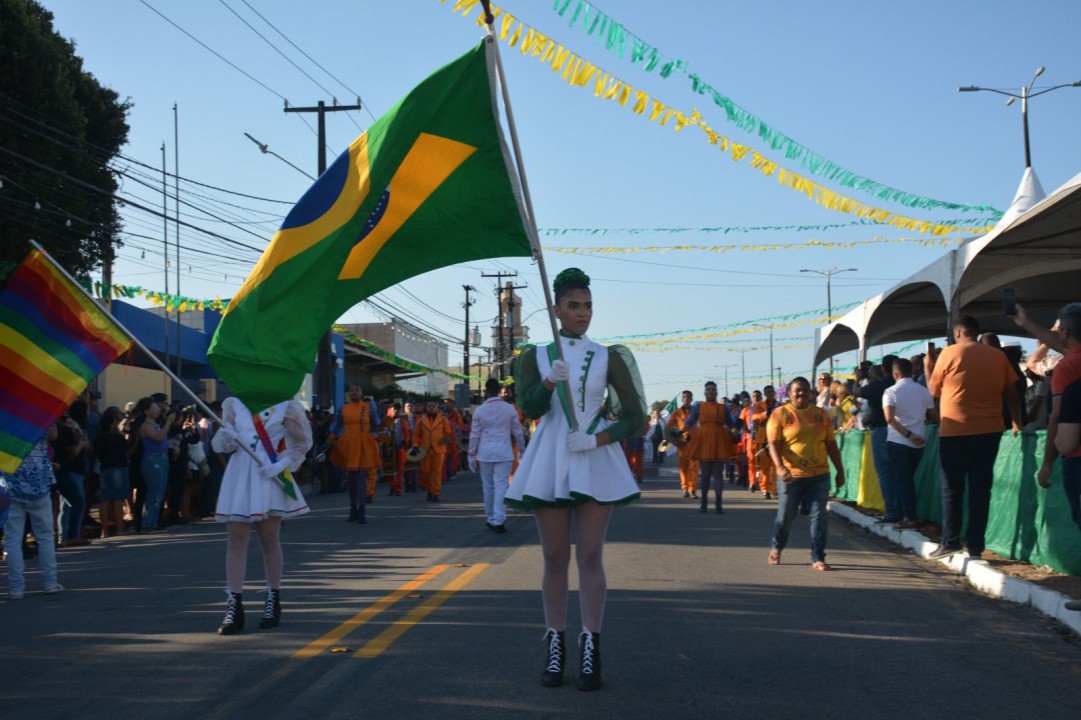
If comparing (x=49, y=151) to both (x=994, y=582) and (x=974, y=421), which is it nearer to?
(x=974, y=421)

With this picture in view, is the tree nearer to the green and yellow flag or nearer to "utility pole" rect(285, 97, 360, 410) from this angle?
"utility pole" rect(285, 97, 360, 410)

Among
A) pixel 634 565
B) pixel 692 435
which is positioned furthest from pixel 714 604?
pixel 692 435

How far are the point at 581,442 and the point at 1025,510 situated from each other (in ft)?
19.8

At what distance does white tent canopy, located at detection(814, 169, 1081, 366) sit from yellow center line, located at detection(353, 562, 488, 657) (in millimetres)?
7558

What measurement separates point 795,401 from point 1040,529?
2.42 metres

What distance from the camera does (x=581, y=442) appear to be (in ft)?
18.6

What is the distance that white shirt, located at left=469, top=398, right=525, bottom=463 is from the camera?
14859mm

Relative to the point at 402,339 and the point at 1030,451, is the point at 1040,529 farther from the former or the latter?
the point at 402,339

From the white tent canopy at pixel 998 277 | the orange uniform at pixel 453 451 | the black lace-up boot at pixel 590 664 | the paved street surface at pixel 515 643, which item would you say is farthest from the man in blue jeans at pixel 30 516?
the orange uniform at pixel 453 451

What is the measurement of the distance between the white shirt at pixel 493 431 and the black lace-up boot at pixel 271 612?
282 inches

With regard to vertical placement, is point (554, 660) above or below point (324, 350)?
below

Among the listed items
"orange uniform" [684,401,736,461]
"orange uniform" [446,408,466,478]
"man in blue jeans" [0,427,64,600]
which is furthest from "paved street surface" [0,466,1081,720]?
"orange uniform" [446,408,466,478]

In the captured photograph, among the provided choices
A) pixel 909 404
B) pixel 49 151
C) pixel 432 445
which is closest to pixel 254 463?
pixel 909 404

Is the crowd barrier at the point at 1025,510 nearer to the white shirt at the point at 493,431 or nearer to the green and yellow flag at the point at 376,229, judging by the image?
the white shirt at the point at 493,431
